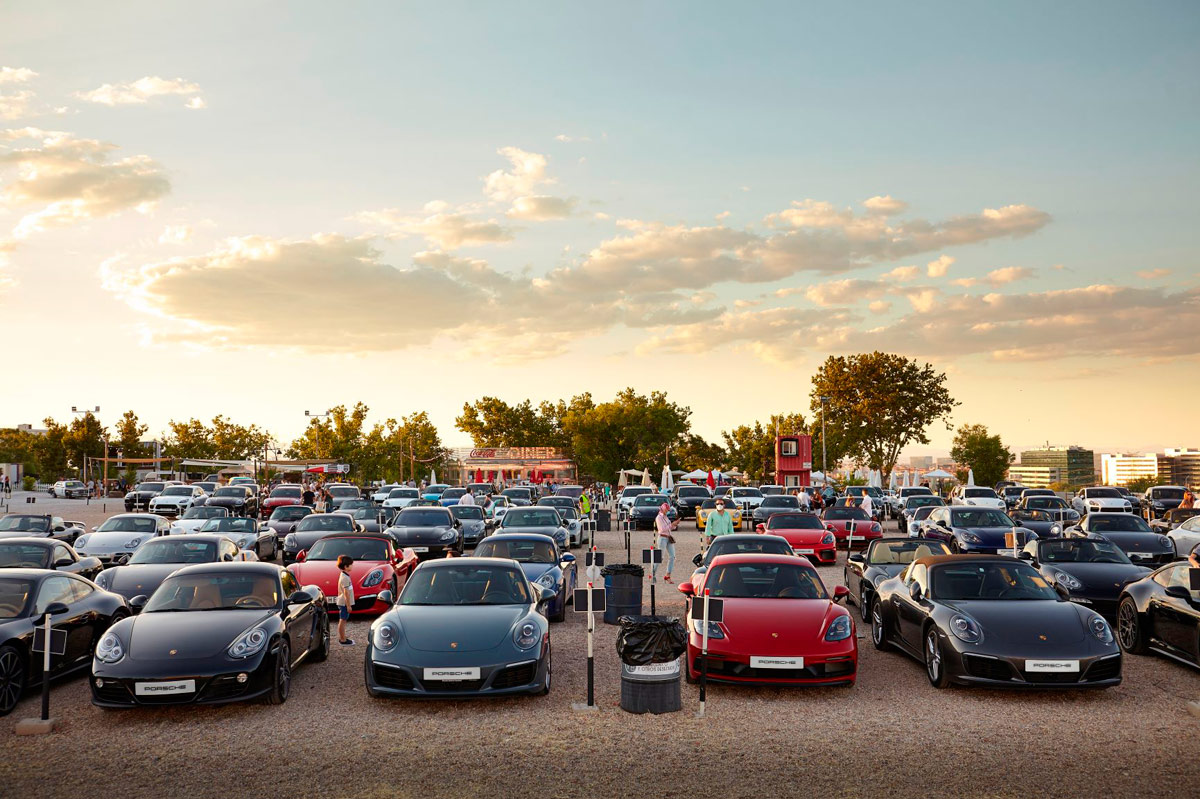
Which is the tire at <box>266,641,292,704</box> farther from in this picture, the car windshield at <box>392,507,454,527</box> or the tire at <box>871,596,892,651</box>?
the car windshield at <box>392,507,454,527</box>

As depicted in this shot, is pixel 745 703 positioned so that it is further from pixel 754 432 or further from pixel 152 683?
pixel 754 432

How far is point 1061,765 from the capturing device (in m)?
8.00

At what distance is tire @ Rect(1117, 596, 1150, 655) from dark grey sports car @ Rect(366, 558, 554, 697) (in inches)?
307

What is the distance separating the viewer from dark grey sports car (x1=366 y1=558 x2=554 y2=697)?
957 centimetres

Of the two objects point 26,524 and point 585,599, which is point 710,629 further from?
point 26,524

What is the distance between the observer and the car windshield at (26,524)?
24.5 m

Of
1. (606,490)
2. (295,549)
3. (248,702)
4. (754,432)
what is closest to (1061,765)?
(248,702)

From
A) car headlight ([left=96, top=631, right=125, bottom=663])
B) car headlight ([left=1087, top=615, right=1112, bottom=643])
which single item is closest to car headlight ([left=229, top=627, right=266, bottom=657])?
car headlight ([left=96, top=631, right=125, bottom=663])

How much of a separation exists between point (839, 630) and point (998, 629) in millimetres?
1624

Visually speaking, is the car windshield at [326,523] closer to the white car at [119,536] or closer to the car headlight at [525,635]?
the white car at [119,536]

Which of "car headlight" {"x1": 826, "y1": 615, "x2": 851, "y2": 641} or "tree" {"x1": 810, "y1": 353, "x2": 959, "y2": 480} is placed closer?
"car headlight" {"x1": 826, "y1": 615, "x2": 851, "y2": 641}

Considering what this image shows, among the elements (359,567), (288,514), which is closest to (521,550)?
(359,567)

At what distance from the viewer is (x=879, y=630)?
13320 mm

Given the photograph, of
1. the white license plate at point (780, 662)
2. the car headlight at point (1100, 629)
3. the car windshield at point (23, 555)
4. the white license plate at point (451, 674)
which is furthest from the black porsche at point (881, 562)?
the car windshield at point (23, 555)
